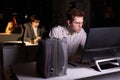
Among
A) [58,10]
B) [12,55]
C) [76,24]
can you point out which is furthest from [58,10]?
[12,55]

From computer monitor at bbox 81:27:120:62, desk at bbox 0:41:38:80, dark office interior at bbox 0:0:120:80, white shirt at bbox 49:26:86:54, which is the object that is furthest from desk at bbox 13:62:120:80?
dark office interior at bbox 0:0:120:80

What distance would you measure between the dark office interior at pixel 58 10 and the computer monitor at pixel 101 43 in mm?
3298

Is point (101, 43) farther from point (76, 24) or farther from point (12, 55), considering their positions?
point (12, 55)

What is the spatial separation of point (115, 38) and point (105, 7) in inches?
164

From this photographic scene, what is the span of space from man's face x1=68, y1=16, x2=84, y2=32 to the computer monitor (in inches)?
17.9

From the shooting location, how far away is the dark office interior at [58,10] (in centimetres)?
568

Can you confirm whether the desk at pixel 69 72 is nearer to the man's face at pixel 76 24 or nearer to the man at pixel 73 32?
the man at pixel 73 32

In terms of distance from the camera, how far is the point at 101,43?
5.70ft

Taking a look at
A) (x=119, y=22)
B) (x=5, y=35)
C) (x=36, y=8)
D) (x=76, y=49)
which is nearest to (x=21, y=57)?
(x=76, y=49)

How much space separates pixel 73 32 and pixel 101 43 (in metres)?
0.61

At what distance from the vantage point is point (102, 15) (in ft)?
18.9

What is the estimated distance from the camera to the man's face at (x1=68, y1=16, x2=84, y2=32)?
2133 millimetres

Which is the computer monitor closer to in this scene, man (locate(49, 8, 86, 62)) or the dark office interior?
man (locate(49, 8, 86, 62))

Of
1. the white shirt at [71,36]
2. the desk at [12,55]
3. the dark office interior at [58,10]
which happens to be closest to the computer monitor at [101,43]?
the white shirt at [71,36]
